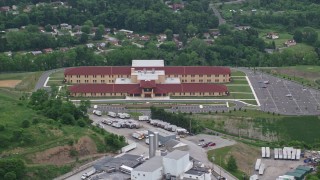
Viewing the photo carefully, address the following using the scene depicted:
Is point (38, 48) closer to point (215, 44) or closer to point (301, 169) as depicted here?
point (215, 44)

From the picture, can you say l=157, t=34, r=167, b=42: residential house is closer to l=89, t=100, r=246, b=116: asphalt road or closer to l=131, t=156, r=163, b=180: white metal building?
l=89, t=100, r=246, b=116: asphalt road

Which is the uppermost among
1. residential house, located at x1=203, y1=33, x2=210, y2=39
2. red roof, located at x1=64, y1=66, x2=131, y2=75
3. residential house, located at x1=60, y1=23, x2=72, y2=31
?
residential house, located at x1=60, y1=23, x2=72, y2=31

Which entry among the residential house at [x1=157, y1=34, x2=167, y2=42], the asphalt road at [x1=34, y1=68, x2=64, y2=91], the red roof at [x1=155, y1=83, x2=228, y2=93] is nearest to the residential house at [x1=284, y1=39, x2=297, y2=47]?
the residential house at [x1=157, y1=34, x2=167, y2=42]

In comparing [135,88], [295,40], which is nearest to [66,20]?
[295,40]

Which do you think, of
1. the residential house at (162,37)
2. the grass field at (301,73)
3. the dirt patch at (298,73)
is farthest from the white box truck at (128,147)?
the residential house at (162,37)

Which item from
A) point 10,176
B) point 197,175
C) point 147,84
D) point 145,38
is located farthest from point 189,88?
point 145,38
